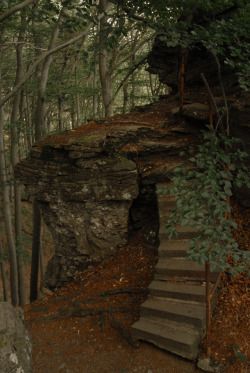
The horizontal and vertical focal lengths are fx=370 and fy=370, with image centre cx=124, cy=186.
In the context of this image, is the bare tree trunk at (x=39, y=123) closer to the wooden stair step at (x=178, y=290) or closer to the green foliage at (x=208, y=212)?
the wooden stair step at (x=178, y=290)

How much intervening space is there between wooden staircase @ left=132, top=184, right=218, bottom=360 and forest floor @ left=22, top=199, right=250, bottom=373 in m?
0.23

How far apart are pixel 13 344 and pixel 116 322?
4.18 m

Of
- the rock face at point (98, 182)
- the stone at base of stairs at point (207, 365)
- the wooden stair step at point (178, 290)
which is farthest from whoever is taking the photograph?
the rock face at point (98, 182)

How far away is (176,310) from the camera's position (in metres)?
5.80

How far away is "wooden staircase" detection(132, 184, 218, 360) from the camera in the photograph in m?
5.46

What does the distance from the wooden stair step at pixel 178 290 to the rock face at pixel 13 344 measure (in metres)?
3.47

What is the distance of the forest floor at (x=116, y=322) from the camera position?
5469 mm

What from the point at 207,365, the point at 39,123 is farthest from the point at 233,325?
the point at 39,123

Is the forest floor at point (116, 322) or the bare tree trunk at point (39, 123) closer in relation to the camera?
the forest floor at point (116, 322)

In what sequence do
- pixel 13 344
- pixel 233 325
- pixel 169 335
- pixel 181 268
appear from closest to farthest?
pixel 13 344 < pixel 169 335 < pixel 233 325 < pixel 181 268

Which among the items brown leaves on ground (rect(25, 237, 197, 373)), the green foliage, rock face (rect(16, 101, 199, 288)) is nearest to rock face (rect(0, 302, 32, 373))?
the green foliage

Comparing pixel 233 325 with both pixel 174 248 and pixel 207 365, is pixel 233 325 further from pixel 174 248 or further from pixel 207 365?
pixel 174 248

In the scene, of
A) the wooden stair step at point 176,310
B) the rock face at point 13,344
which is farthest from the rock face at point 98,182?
the rock face at point 13,344

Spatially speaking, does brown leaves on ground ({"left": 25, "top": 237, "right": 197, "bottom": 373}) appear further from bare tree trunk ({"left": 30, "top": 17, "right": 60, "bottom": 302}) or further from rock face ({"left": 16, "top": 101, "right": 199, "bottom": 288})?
bare tree trunk ({"left": 30, "top": 17, "right": 60, "bottom": 302})
